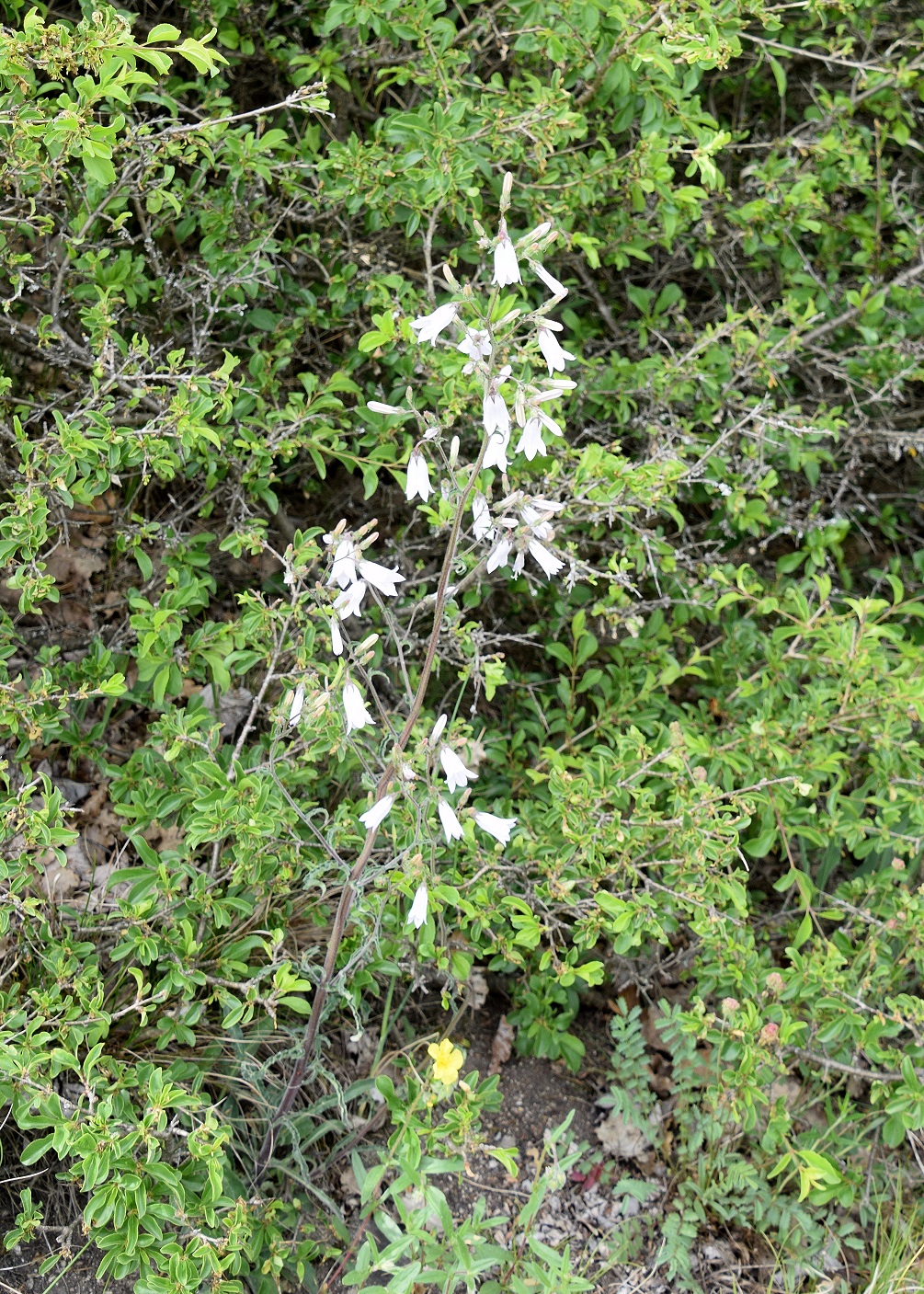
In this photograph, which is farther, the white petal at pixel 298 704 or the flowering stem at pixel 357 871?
the white petal at pixel 298 704

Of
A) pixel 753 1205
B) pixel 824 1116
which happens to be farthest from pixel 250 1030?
pixel 824 1116

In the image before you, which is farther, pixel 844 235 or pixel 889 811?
pixel 844 235

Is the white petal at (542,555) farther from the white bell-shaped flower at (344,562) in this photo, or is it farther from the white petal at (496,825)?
the white petal at (496,825)

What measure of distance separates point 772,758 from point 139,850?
1526 millimetres

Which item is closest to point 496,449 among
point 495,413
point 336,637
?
point 495,413

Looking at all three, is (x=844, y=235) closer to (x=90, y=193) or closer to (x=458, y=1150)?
(x=90, y=193)

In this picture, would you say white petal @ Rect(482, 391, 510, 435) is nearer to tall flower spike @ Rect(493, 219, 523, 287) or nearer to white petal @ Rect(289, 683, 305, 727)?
tall flower spike @ Rect(493, 219, 523, 287)

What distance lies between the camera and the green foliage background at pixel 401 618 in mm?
2117

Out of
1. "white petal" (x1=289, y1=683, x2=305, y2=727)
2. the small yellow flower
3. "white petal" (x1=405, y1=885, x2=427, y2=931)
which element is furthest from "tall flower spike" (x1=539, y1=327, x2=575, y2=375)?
the small yellow flower

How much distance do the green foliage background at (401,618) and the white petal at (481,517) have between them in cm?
23

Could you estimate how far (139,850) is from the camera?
2.23m

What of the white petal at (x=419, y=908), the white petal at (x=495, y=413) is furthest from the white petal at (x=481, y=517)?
the white petal at (x=419, y=908)

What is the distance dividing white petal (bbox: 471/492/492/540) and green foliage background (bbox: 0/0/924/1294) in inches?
9.0

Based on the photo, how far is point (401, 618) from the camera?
9.39ft
